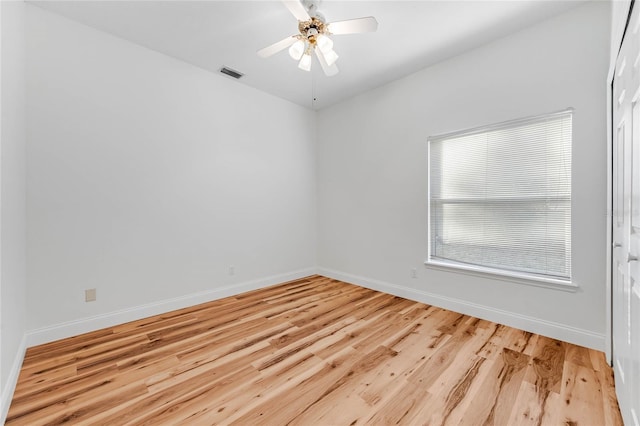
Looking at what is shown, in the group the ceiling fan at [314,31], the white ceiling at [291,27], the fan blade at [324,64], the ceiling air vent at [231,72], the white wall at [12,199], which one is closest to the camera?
the white wall at [12,199]

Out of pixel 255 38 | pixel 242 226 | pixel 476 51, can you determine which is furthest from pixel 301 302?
pixel 476 51

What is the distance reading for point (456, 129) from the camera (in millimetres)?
3031

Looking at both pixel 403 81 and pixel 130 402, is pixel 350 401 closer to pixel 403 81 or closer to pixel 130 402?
pixel 130 402

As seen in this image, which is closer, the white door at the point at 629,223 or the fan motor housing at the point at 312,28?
the white door at the point at 629,223

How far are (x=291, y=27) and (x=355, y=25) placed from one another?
0.87 metres

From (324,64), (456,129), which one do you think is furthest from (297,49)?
(456,129)

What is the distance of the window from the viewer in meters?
2.43

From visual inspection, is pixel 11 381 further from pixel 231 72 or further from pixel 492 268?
pixel 492 268

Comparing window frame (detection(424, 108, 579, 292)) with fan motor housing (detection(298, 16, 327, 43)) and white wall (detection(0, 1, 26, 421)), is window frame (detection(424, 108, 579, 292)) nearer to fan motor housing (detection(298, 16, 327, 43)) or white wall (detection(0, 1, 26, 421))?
fan motor housing (detection(298, 16, 327, 43))

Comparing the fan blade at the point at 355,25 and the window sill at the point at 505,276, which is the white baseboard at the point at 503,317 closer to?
the window sill at the point at 505,276

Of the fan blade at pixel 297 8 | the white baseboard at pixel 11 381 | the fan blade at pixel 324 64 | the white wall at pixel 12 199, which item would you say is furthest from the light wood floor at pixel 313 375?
the fan blade at pixel 297 8

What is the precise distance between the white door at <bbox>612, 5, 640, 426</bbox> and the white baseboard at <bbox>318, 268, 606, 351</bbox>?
0.80 metres

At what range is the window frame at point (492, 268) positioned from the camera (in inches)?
93.4

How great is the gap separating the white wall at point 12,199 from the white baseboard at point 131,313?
178 millimetres
